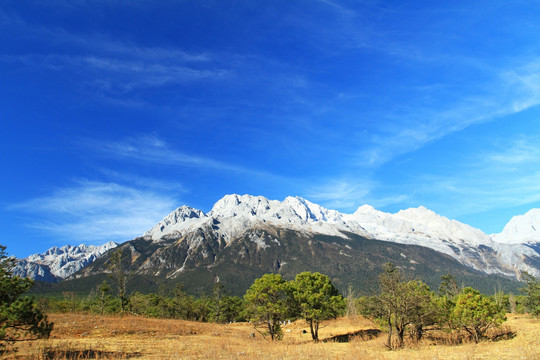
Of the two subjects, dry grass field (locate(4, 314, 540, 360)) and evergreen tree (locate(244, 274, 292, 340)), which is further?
evergreen tree (locate(244, 274, 292, 340))

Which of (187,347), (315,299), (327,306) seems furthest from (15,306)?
(327,306)

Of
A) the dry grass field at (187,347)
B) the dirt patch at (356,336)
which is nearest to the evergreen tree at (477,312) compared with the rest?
the dry grass field at (187,347)

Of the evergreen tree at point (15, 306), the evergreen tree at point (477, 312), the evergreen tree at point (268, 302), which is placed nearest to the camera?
the evergreen tree at point (15, 306)

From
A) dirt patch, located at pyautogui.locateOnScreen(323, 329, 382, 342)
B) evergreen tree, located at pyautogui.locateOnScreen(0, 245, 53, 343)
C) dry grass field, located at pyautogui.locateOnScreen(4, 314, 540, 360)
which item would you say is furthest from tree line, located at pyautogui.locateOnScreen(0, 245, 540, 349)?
dirt patch, located at pyautogui.locateOnScreen(323, 329, 382, 342)

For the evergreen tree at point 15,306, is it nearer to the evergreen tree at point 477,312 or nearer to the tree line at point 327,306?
the tree line at point 327,306

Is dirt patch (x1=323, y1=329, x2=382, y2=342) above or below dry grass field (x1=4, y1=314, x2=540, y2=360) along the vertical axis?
below

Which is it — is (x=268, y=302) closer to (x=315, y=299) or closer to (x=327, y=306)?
(x=315, y=299)

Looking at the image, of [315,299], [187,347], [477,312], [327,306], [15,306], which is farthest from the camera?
[327,306]

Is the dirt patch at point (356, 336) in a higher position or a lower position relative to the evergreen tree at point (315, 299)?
lower

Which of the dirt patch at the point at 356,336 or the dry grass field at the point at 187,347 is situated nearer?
the dry grass field at the point at 187,347

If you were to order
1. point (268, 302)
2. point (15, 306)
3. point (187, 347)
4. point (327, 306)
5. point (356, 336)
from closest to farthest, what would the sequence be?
point (15, 306) → point (187, 347) → point (268, 302) → point (327, 306) → point (356, 336)

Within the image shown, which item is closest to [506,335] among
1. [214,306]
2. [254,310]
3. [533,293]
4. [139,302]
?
[254,310]

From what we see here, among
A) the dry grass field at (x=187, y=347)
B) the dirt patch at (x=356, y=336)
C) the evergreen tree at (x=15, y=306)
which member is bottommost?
the dirt patch at (x=356, y=336)

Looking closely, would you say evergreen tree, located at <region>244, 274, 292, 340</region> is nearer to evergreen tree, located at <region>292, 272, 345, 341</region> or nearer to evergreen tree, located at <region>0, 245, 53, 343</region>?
evergreen tree, located at <region>292, 272, 345, 341</region>
